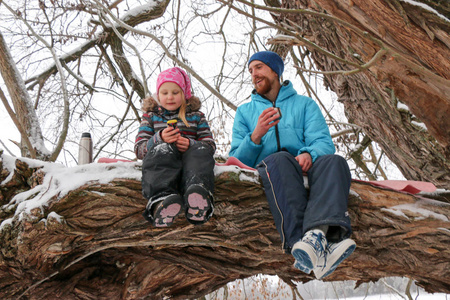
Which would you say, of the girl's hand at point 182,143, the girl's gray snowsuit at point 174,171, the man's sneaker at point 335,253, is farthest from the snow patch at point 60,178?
the man's sneaker at point 335,253

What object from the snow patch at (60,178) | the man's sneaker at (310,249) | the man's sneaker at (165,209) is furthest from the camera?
the snow patch at (60,178)

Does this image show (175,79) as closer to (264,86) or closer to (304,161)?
(264,86)

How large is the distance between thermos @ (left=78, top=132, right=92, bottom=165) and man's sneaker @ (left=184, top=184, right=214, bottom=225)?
1078mm

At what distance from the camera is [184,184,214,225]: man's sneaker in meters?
1.79

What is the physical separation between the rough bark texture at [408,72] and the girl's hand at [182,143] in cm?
110

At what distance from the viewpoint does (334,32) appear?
3289mm

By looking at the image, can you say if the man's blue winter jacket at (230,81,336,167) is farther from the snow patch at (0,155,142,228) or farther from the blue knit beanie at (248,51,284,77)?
the snow patch at (0,155,142,228)

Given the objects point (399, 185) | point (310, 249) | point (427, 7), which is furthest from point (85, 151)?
point (427, 7)

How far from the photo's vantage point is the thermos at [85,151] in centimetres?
258

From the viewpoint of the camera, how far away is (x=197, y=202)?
5.92 feet

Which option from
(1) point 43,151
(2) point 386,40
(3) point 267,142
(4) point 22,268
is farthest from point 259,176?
(1) point 43,151

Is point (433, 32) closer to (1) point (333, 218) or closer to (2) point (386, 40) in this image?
(2) point (386, 40)

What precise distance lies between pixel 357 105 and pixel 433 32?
1.22 meters

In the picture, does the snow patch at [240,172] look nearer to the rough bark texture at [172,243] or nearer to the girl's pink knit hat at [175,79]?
the rough bark texture at [172,243]
